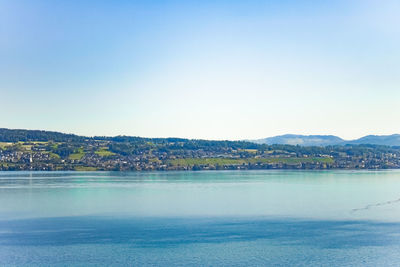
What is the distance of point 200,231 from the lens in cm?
4256

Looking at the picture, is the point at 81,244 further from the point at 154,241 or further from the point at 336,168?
the point at 336,168

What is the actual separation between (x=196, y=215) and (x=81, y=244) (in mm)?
17754

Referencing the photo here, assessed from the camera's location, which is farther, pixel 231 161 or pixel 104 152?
pixel 104 152

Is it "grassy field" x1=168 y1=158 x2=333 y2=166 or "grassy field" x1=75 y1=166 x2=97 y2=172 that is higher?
A: "grassy field" x1=168 y1=158 x2=333 y2=166

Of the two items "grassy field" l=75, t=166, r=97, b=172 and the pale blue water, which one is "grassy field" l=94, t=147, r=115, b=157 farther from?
the pale blue water

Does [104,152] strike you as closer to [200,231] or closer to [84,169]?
[84,169]

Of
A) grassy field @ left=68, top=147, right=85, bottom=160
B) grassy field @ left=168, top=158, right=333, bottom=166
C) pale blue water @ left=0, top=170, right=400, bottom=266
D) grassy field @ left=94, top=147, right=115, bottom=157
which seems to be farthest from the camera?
grassy field @ left=94, top=147, right=115, bottom=157

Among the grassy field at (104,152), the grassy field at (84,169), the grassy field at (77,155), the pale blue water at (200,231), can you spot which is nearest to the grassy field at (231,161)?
the grassy field at (104,152)

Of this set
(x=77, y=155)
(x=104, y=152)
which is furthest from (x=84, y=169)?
(x=104, y=152)

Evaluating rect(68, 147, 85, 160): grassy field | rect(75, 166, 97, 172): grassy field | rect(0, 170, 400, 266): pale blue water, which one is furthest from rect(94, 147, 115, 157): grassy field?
rect(0, 170, 400, 266): pale blue water

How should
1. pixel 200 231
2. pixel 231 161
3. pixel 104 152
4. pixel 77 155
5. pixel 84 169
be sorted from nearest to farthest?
pixel 200 231, pixel 84 169, pixel 77 155, pixel 231 161, pixel 104 152

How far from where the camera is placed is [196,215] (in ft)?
172

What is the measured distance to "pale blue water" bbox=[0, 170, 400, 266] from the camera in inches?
1303

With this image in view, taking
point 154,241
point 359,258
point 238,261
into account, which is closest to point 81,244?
point 154,241
